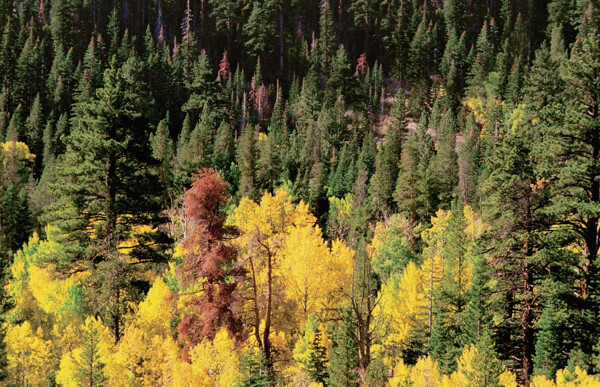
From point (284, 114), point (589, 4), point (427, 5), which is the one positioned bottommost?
point (284, 114)

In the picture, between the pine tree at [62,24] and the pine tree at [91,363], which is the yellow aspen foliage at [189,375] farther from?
the pine tree at [62,24]

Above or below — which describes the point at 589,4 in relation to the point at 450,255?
above

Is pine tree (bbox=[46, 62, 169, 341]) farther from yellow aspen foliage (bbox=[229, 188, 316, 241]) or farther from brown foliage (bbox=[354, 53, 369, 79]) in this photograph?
brown foliage (bbox=[354, 53, 369, 79])

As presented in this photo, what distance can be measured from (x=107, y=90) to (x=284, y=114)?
80.1 m

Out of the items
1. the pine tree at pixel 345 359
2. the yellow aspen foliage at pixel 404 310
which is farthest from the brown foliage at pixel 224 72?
the pine tree at pixel 345 359

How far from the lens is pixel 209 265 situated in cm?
2306

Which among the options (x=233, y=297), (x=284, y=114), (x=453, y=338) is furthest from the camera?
(x=284, y=114)

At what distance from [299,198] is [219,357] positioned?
49.2 metres

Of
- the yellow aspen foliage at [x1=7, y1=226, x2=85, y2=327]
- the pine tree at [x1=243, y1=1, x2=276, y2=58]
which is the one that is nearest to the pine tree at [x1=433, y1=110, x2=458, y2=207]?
the yellow aspen foliage at [x1=7, y1=226, x2=85, y2=327]

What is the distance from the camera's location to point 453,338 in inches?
1388

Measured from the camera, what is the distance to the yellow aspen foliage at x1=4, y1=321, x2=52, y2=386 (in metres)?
28.4

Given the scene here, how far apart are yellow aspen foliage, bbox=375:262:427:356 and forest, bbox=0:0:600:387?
181 millimetres

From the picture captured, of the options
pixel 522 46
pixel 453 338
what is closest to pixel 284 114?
pixel 522 46

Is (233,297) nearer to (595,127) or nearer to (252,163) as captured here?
(595,127)
